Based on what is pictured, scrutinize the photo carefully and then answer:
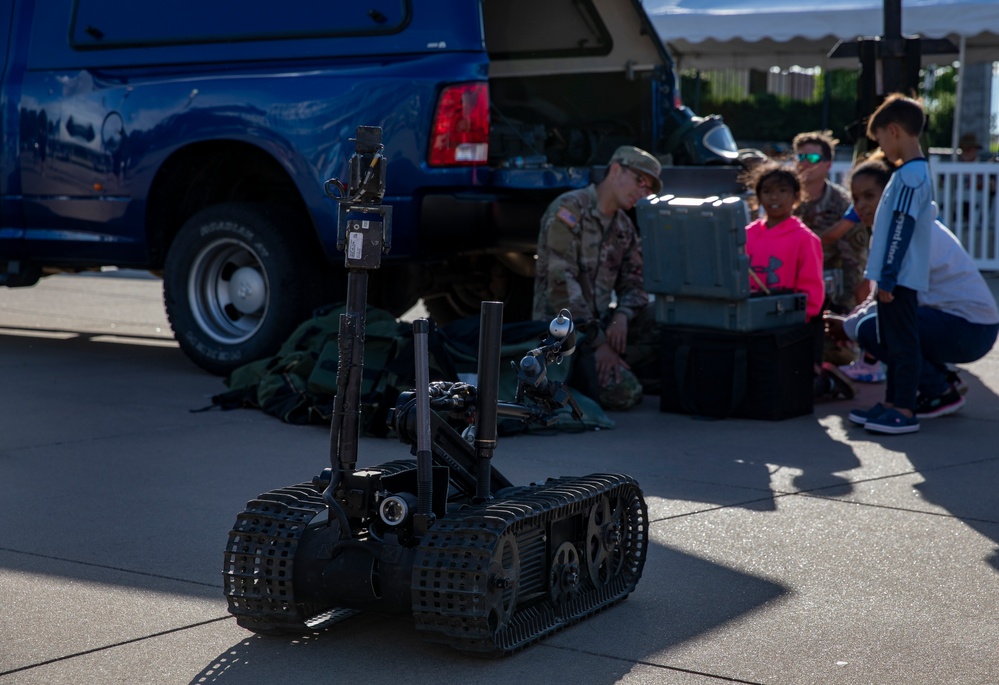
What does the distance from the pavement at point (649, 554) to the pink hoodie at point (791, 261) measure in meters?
0.65

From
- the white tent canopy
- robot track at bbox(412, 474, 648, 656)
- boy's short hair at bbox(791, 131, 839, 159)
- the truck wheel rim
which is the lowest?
robot track at bbox(412, 474, 648, 656)

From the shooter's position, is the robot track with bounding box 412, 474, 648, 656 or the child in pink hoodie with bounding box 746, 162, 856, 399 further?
the child in pink hoodie with bounding box 746, 162, 856, 399

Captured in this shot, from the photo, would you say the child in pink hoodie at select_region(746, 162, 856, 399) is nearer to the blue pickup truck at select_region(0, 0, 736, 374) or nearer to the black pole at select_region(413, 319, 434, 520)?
the blue pickup truck at select_region(0, 0, 736, 374)

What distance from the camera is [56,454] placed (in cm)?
582

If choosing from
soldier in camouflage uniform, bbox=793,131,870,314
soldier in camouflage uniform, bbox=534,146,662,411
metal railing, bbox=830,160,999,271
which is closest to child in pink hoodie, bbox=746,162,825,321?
soldier in camouflage uniform, bbox=534,146,662,411

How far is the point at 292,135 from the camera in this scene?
727 centimetres

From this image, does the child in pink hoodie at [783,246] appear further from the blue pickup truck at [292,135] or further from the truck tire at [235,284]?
the truck tire at [235,284]

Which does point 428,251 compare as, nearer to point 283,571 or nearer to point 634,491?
point 634,491

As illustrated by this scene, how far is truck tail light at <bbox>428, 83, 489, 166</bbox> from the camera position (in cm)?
712

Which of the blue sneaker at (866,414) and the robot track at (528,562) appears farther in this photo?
the blue sneaker at (866,414)

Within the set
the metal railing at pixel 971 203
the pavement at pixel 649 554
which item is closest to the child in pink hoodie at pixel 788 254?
the pavement at pixel 649 554

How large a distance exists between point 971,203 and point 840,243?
6.10m

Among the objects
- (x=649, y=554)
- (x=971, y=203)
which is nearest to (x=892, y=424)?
(x=649, y=554)

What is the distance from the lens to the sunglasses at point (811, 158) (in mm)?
8641
